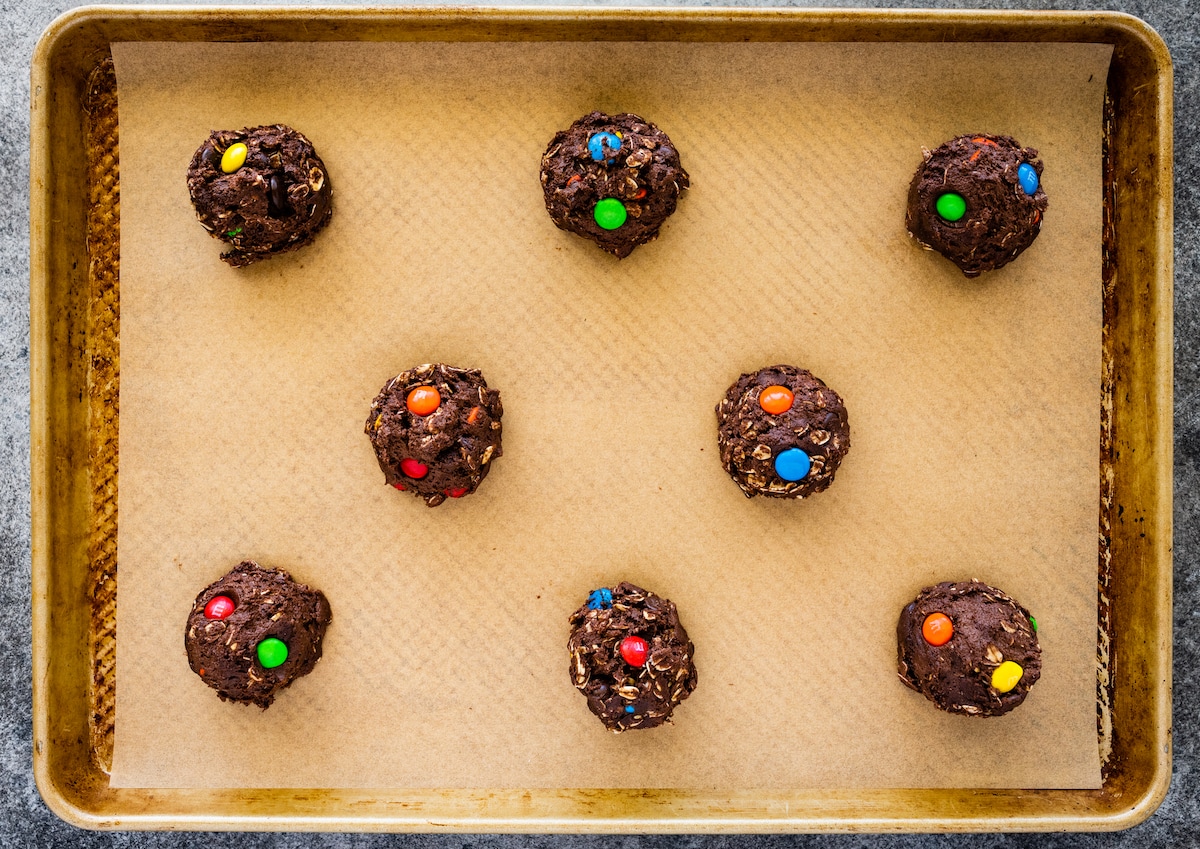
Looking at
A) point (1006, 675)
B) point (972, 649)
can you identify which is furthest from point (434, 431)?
point (1006, 675)

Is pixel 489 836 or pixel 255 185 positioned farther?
pixel 489 836

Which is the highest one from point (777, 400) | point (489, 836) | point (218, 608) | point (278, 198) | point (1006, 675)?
point (278, 198)

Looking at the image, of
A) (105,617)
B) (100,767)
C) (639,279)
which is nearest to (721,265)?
(639,279)

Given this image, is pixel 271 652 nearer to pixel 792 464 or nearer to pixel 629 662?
pixel 629 662

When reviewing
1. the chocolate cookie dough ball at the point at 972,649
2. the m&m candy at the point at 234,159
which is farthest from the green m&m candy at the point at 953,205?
the m&m candy at the point at 234,159

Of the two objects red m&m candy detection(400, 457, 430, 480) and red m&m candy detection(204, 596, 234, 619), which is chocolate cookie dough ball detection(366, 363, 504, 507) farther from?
red m&m candy detection(204, 596, 234, 619)

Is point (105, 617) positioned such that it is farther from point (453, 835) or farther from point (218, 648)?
point (453, 835)

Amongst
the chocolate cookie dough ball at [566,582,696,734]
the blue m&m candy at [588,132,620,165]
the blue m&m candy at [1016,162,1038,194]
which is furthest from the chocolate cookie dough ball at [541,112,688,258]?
the chocolate cookie dough ball at [566,582,696,734]
